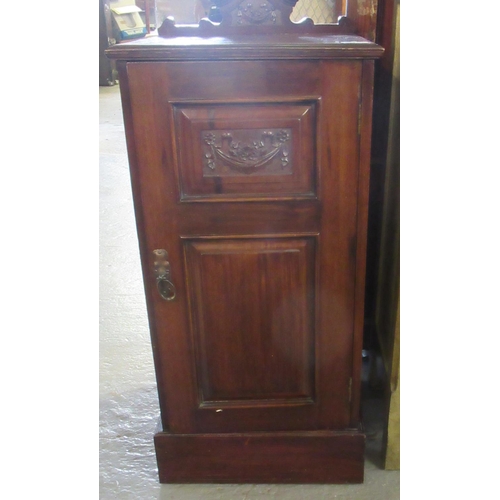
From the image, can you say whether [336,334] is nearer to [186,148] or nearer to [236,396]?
[236,396]

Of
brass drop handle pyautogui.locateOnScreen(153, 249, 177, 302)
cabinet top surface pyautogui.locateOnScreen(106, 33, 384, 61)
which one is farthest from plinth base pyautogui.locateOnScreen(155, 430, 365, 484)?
cabinet top surface pyautogui.locateOnScreen(106, 33, 384, 61)

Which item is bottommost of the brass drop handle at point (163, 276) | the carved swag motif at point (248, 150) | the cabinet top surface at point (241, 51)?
the brass drop handle at point (163, 276)

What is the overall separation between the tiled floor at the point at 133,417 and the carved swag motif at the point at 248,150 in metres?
0.90

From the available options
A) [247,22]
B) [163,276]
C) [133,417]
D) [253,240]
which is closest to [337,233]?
[253,240]

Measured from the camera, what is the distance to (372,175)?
1.57 metres

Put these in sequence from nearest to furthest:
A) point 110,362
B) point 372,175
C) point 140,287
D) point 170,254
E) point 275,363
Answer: point 170,254 → point 275,363 → point 372,175 → point 110,362 → point 140,287

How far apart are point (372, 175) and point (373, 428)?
79 centimetres

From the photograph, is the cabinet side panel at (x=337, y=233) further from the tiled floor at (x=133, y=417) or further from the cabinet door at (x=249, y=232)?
the tiled floor at (x=133, y=417)

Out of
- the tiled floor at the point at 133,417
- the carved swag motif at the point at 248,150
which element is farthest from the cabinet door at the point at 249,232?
the tiled floor at the point at 133,417

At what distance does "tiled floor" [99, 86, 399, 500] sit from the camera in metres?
Result: 1.42

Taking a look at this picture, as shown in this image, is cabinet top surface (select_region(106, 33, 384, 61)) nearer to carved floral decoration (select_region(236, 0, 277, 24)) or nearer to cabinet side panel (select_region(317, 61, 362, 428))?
cabinet side panel (select_region(317, 61, 362, 428))

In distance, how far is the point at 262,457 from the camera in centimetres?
142

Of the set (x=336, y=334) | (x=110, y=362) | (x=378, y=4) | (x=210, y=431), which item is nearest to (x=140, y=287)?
(x=110, y=362)

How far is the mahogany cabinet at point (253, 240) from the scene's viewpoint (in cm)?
107
